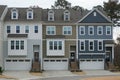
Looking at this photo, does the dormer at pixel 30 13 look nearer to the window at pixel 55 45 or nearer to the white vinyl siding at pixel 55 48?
the white vinyl siding at pixel 55 48

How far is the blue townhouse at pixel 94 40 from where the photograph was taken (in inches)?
3433

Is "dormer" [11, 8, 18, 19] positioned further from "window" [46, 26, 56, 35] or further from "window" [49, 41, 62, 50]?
"window" [49, 41, 62, 50]

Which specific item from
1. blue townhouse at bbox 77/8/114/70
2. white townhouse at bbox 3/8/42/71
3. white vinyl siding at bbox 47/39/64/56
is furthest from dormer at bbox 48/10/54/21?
blue townhouse at bbox 77/8/114/70

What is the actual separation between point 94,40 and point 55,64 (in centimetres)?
884

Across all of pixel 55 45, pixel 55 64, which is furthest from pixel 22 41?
pixel 55 64

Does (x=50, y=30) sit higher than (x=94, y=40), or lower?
higher

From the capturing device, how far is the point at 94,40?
87.5m

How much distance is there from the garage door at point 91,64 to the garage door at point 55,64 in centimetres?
311

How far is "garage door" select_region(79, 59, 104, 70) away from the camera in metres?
87.6

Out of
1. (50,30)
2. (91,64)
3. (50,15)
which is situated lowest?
(91,64)

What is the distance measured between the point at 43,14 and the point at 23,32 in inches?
253

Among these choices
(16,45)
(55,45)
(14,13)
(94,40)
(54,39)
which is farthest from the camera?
(94,40)

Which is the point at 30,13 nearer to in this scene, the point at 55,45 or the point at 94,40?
the point at 55,45

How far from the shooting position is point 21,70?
84.4 meters
